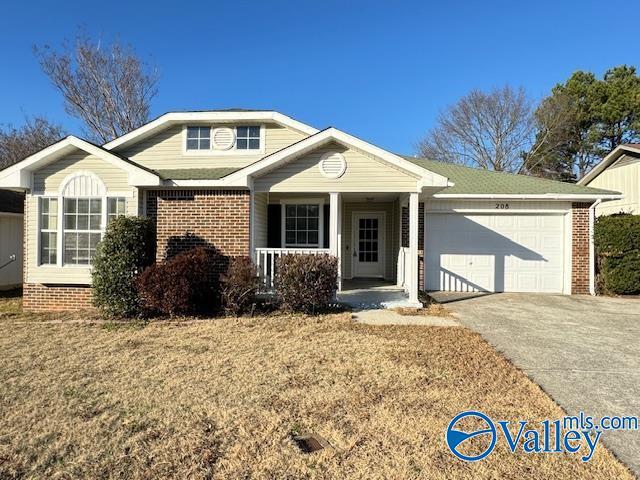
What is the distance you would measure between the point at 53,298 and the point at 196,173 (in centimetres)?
436

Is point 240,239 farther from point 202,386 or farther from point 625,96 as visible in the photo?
point 625,96

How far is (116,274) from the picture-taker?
791 centimetres

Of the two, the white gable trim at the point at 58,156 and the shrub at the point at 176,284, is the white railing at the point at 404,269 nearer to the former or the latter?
the shrub at the point at 176,284

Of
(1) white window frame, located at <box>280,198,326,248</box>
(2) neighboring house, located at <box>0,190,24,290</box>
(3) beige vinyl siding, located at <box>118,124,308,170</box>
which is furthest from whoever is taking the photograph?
(2) neighboring house, located at <box>0,190,24,290</box>

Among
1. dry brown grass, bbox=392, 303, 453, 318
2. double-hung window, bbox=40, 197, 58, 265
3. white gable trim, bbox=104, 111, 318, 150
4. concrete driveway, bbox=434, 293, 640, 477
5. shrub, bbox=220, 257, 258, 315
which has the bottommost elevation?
concrete driveway, bbox=434, 293, 640, 477

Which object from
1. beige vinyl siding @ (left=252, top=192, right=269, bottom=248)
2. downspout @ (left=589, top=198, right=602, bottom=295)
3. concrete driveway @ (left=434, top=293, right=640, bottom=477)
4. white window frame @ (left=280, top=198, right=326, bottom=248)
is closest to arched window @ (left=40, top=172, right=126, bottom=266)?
beige vinyl siding @ (left=252, top=192, right=269, bottom=248)

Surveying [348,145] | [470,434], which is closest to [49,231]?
[348,145]

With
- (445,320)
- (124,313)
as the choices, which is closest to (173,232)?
(124,313)

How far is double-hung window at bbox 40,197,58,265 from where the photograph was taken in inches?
361

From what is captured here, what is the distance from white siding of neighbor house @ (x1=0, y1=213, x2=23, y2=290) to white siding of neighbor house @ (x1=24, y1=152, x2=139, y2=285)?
5732mm

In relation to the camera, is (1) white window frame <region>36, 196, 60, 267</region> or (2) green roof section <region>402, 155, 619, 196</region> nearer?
(1) white window frame <region>36, 196, 60, 267</region>

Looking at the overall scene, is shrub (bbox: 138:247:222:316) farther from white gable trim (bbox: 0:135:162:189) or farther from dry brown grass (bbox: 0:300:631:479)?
white gable trim (bbox: 0:135:162:189)

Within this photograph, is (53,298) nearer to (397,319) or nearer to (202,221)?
(202,221)

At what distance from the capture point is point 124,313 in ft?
26.1
